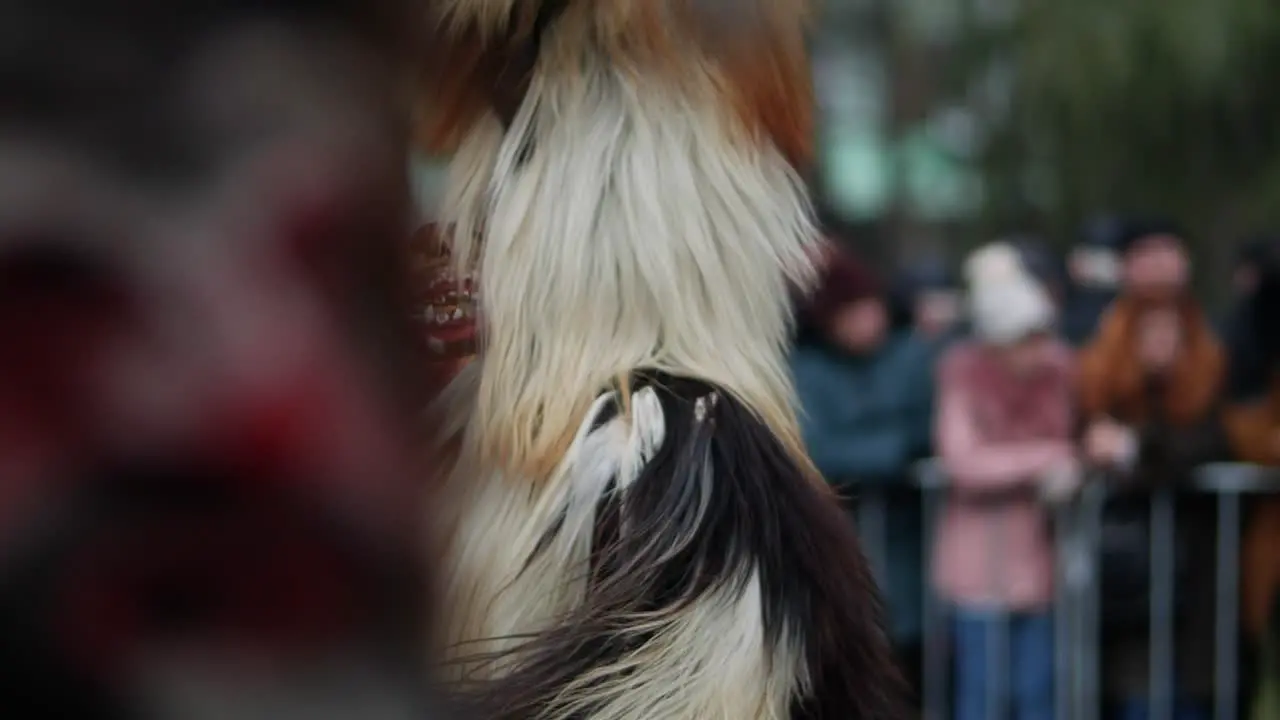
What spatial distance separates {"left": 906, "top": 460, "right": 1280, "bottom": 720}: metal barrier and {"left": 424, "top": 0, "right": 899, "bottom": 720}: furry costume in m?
3.26

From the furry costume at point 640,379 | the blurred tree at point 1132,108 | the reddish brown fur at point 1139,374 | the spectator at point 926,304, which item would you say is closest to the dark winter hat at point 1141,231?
the reddish brown fur at point 1139,374

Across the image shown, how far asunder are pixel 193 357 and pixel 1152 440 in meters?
4.53

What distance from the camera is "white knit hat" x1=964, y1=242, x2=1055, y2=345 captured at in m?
4.79

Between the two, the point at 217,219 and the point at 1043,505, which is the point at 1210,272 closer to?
the point at 1043,505

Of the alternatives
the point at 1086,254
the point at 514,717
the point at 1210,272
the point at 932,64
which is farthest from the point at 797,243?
the point at 932,64

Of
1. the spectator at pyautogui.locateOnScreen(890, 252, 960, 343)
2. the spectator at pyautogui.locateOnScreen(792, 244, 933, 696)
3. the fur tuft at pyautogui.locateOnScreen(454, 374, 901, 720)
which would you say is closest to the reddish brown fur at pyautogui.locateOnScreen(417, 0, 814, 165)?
the fur tuft at pyautogui.locateOnScreen(454, 374, 901, 720)

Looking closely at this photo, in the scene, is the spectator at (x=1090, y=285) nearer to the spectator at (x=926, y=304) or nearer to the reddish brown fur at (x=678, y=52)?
the spectator at (x=926, y=304)

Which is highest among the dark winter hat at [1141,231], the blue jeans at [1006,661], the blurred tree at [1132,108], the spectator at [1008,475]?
the blurred tree at [1132,108]

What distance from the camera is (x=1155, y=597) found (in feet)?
15.6

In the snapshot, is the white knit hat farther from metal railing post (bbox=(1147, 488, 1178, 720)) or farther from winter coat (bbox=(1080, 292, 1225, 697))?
metal railing post (bbox=(1147, 488, 1178, 720))

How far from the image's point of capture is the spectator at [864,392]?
15.9 ft

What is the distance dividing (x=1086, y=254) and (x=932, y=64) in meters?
2.76

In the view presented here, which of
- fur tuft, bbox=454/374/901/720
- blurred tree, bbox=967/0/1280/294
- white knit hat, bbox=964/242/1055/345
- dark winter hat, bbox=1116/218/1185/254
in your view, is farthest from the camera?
blurred tree, bbox=967/0/1280/294

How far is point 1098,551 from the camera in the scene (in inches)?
188
